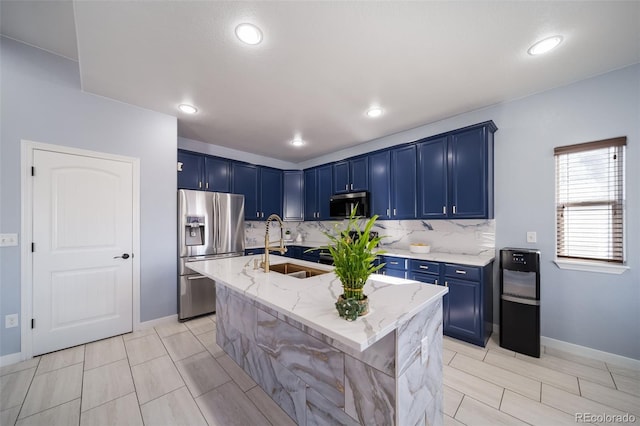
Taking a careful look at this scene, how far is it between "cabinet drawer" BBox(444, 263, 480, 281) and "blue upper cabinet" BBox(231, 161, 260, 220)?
10.7ft

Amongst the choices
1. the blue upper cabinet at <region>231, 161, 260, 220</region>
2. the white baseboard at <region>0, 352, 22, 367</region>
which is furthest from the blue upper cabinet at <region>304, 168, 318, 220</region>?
the white baseboard at <region>0, 352, 22, 367</region>

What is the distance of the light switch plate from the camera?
84.7 inches

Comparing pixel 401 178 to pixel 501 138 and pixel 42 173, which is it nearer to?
pixel 501 138

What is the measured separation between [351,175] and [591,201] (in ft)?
9.30

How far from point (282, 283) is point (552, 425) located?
1.99 m

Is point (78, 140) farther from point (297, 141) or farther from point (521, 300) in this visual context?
point (521, 300)

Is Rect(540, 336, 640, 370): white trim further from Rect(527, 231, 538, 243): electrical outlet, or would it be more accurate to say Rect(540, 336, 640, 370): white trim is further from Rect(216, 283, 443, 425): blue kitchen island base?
Rect(216, 283, 443, 425): blue kitchen island base

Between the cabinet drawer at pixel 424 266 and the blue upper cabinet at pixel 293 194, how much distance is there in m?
2.62

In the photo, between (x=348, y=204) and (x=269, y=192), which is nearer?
(x=348, y=204)

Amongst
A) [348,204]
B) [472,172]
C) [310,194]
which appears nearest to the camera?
[472,172]

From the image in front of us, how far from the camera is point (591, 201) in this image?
233cm

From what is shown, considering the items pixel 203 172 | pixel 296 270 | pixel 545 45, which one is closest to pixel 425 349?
pixel 296 270

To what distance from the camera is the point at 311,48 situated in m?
1.84

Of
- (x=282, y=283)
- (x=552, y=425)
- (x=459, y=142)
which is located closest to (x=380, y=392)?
(x=282, y=283)
